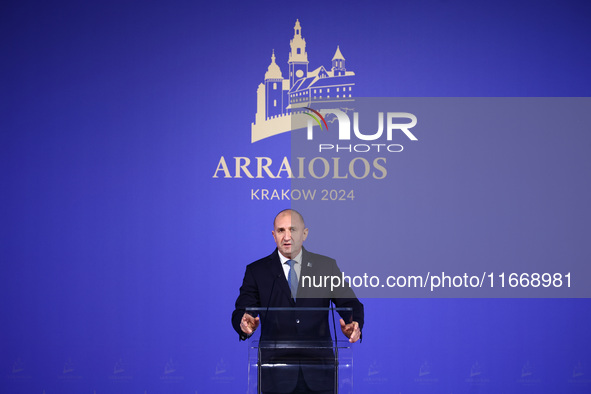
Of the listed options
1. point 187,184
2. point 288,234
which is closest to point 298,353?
point 288,234

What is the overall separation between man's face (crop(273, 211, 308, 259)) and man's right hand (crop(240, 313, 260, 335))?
718 millimetres

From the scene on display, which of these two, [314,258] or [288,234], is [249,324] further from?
[314,258]

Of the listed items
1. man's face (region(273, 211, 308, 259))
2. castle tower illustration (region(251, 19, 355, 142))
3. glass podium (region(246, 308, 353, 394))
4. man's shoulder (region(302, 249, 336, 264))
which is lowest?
glass podium (region(246, 308, 353, 394))

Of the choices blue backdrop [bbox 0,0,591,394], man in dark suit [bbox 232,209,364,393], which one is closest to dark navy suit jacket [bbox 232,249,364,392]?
man in dark suit [bbox 232,209,364,393]

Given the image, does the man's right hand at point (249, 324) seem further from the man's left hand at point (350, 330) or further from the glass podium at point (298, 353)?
the man's left hand at point (350, 330)

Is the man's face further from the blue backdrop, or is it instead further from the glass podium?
the blue backdrop

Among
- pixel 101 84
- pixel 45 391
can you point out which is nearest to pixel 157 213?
pixel 101 84

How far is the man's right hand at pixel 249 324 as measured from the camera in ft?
8.90

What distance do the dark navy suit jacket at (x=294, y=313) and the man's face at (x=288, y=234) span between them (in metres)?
0.07

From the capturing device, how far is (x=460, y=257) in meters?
4.53

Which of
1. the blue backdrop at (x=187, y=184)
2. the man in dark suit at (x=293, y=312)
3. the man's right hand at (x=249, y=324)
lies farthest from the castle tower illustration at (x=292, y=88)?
the man's right hand at (x=249, y=324)

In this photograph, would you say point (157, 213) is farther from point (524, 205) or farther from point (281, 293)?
point (524, 205)

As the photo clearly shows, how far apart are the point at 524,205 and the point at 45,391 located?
13.4 feet

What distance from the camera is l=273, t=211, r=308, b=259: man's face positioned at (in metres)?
3.42
